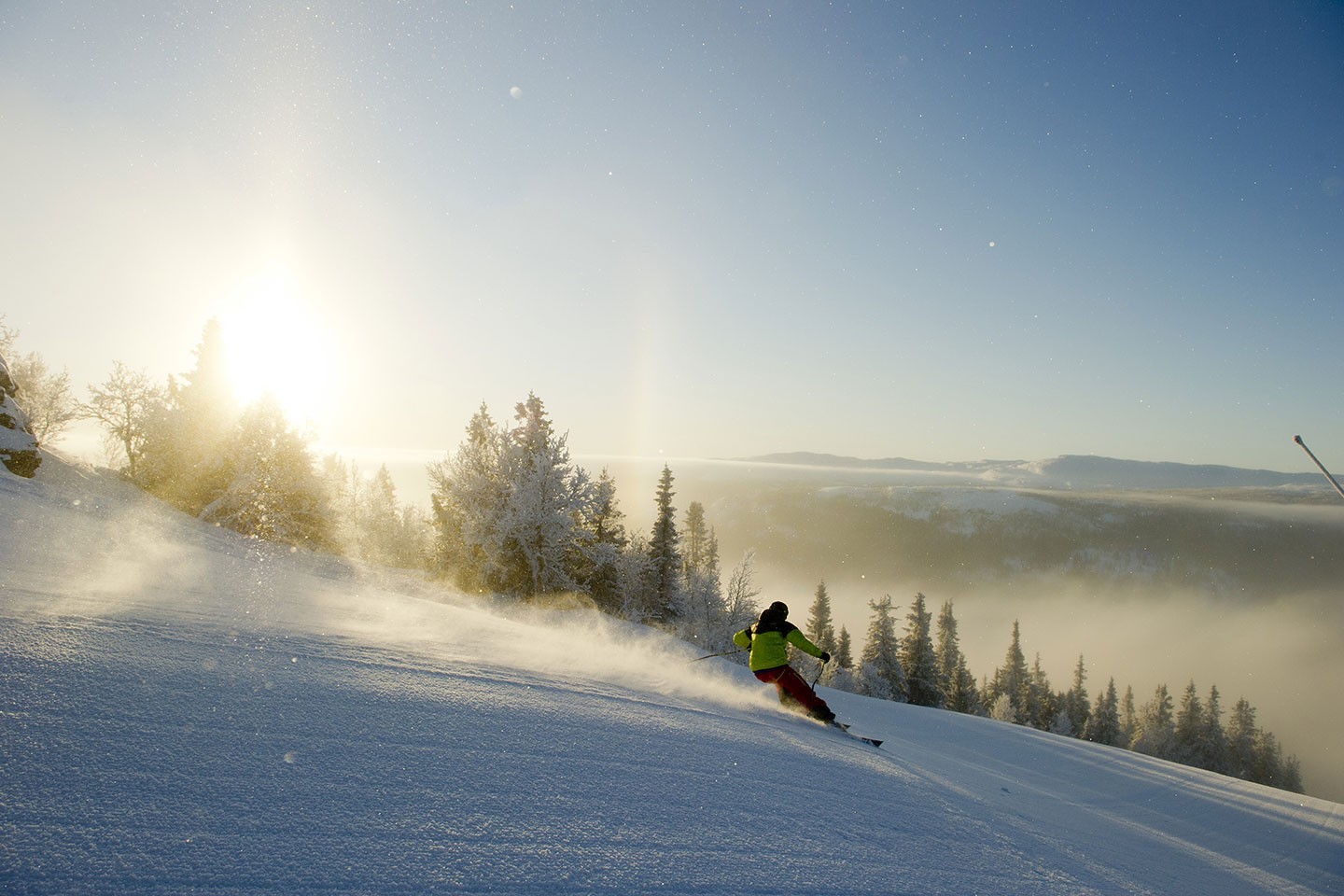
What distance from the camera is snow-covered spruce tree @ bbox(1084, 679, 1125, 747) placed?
208 ft

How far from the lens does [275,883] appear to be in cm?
209

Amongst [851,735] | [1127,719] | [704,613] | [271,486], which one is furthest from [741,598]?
[1127,719]

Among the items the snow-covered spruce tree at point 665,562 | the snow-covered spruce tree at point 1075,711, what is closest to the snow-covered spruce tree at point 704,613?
the snow-covered spruce tree at point 665,562

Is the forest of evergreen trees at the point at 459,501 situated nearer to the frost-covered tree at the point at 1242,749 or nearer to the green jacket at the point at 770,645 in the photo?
the green jacket at the point at 770,645

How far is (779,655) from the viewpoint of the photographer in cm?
861

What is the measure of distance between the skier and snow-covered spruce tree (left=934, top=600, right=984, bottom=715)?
54.3 meters

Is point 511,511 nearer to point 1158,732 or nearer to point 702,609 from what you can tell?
point 702,609

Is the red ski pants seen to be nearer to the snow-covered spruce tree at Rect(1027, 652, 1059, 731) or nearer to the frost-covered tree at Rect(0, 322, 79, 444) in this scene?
the frost-covered tree at Rect(0, 322, 79, 444)

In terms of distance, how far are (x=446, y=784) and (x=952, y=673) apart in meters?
69.8

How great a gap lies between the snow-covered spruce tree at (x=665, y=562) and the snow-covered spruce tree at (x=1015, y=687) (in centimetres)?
4847

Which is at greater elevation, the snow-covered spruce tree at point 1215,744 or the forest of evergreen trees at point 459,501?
the forest of evergreen trees at point 459,501

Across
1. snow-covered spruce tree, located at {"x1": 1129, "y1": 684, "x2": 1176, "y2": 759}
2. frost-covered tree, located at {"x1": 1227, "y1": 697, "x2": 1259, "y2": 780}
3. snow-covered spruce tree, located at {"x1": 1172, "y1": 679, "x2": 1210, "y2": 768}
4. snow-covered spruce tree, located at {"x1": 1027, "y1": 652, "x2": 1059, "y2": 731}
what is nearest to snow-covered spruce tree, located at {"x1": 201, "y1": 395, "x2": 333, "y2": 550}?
snow-covered spruce tree, located at {"x1": 1027, "y1": 652, "x2": 1059, "y2": 731}

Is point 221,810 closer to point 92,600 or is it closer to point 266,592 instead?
point 92,600

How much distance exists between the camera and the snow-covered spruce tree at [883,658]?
49.2 m
